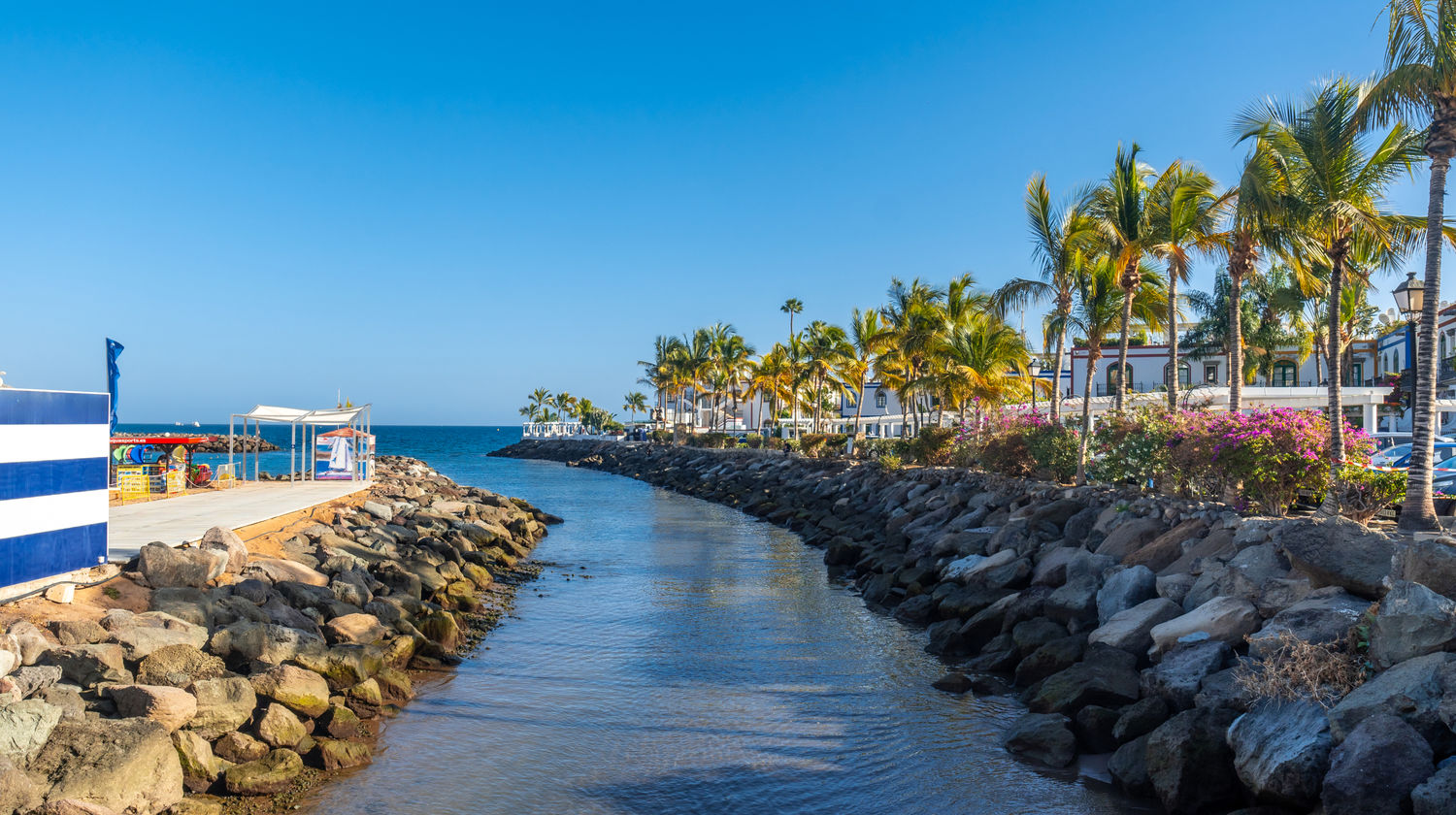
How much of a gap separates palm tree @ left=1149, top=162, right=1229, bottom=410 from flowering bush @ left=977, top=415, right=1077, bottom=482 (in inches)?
105

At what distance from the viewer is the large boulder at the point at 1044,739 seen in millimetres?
8422

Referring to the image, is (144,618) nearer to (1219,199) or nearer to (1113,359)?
(1219,199)

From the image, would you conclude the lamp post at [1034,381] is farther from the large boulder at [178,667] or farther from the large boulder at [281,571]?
the large boulder at [178,667]

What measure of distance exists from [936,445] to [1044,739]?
20435 millimetres

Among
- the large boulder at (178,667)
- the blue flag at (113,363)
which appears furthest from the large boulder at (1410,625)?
the blue flag at (113,363)

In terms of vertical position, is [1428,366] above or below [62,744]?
above

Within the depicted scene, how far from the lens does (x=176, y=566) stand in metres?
10.4

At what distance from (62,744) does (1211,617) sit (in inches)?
419

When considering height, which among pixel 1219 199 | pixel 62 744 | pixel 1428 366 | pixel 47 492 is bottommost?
pixel 62 744

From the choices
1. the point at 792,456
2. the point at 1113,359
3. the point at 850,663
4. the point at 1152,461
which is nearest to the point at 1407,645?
the point at 850,663

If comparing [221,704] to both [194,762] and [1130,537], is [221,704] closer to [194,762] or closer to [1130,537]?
[194,762]

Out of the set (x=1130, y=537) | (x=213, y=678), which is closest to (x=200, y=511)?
(x=213, y=678)

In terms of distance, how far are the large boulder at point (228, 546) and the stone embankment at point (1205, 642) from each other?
9.38 m

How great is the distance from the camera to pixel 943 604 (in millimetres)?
13812
